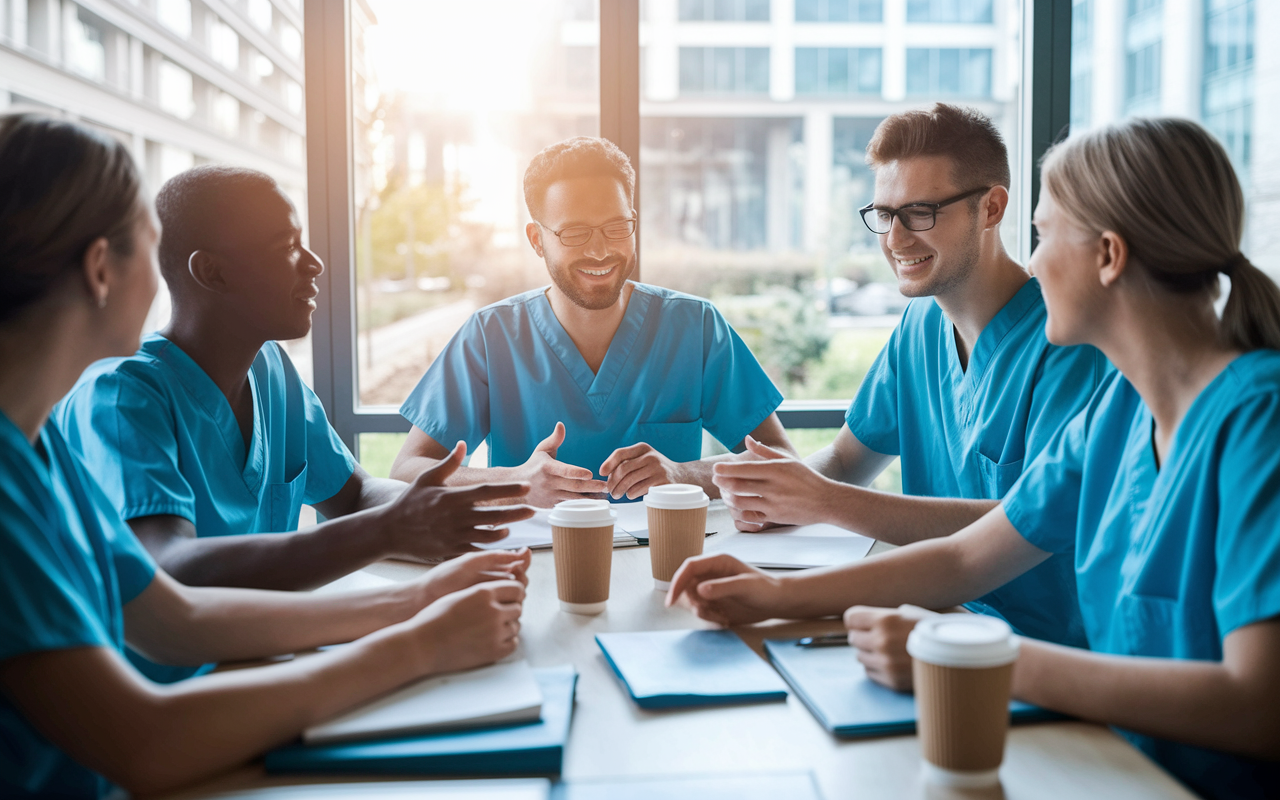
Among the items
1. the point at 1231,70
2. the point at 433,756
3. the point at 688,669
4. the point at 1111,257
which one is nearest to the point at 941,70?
the point at 1231,70

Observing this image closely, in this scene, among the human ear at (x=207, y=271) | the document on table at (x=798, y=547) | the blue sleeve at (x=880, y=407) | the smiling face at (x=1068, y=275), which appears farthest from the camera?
the blue sleeve at (x=880, y=407)

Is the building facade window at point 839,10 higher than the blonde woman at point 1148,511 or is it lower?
higher

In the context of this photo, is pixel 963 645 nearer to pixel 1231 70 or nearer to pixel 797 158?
pixel 797 158

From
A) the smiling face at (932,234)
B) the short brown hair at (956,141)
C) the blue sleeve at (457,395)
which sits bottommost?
the blue sleeve at (457,395)

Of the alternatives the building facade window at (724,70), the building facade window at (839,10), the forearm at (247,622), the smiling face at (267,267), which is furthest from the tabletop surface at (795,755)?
the building facade window at (839,10)

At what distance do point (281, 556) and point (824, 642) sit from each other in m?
0.70

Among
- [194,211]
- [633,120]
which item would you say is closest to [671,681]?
[194,211]

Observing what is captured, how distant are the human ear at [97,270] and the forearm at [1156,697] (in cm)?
91

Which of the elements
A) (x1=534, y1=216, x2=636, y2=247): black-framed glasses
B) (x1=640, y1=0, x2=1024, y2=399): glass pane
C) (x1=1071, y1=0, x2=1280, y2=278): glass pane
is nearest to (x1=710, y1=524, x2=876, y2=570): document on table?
(x1=534, y1=216, x2=636, y2=247): black-framed glasses

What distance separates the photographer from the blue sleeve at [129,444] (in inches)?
46.3

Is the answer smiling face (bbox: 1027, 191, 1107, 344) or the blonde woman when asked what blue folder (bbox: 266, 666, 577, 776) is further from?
smiling face (bbox: 1027, 191, 1107, 344)

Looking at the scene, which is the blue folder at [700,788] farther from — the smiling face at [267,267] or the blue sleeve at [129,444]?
the smiling face at [267,267]

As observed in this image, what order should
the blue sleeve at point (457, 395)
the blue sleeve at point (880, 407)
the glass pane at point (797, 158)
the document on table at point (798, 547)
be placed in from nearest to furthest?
1. the document on table at point (798, 547)
2. the blue sleeve at point (880, 407)
3. the blue sleeve at point (457, 395)
4. the glass pane at point (797, 158)

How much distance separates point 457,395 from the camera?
207 centimetres
